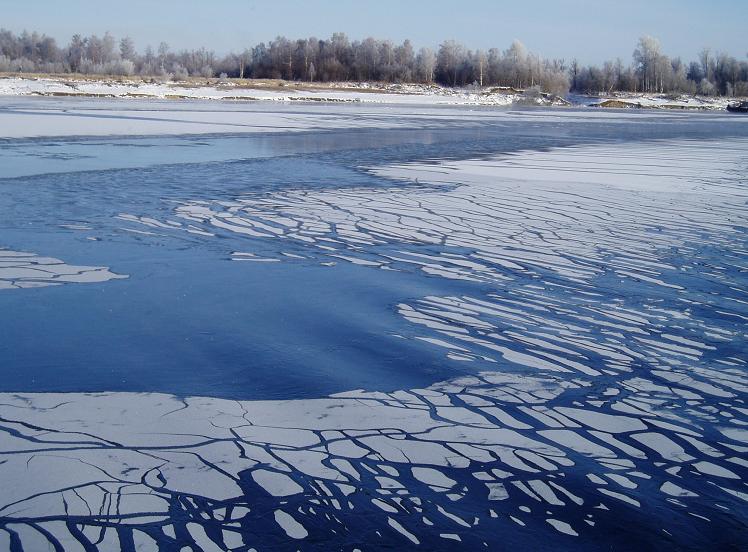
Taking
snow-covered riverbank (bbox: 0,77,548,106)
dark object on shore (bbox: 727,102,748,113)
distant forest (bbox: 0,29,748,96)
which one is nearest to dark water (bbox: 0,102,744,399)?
snow-covered riverbank (bbox: 0,77,548,106)

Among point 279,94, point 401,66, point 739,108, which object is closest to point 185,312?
point 279,94

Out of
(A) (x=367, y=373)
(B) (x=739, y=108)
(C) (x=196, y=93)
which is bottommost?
(A) (x=367, y=373)

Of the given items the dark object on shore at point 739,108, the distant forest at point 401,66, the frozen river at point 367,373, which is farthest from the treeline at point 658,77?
the frozen river at point 367,373

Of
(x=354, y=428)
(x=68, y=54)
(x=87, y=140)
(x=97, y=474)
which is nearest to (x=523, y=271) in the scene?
(x=354, y=428)

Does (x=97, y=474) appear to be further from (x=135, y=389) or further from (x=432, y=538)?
(x=432, y=538)

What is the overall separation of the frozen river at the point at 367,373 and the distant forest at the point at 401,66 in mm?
59023

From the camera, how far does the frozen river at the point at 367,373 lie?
2.24 m

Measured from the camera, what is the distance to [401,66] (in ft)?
227

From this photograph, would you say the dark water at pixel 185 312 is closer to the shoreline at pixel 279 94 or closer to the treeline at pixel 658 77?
the shoreline at pixel 279 94

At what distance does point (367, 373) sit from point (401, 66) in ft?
224

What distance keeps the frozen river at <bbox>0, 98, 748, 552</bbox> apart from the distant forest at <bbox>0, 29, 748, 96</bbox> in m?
59.0

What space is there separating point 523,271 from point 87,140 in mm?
10081

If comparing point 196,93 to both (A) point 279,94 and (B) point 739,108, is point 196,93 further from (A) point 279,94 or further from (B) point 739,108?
(B) point 739,108

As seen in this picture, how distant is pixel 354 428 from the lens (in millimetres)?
2781
